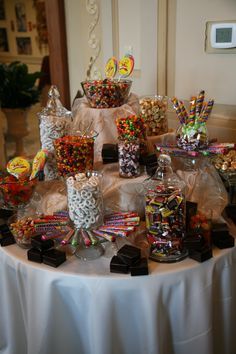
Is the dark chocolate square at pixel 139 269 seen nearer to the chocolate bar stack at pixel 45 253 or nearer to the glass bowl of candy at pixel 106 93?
the chocolate bar stack at pixel 45 253

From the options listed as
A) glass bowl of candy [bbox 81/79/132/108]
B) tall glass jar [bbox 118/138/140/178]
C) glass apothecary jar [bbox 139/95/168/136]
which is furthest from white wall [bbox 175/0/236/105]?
tall glass jar [bbox 118/138/140/178]

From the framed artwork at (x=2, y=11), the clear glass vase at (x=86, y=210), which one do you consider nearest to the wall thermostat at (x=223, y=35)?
the clear glass vase at (x=86, y=210)

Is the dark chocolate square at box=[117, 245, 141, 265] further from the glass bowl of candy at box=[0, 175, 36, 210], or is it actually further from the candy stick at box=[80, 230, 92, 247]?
the glass bowl of candy at box=[0, 175, 36, 210]

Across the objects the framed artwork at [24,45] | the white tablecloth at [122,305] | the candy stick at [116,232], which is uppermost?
the framed artwork at [24,45]

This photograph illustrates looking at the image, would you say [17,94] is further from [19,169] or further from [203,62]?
[19,169]

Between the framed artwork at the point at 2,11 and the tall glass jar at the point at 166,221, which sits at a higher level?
the framed artwork at the point at 2,11

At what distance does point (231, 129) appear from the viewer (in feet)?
6.25

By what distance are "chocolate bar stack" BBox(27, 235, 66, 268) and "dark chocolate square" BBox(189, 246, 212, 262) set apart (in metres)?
0.40

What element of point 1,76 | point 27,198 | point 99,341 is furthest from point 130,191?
point 1,76

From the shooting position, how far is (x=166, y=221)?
1.18 m

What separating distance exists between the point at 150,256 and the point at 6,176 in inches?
23.5

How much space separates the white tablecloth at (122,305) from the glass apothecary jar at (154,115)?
63cm

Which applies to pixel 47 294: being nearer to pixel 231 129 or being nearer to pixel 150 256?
pixel 150 256

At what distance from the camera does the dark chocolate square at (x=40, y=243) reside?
120cm
